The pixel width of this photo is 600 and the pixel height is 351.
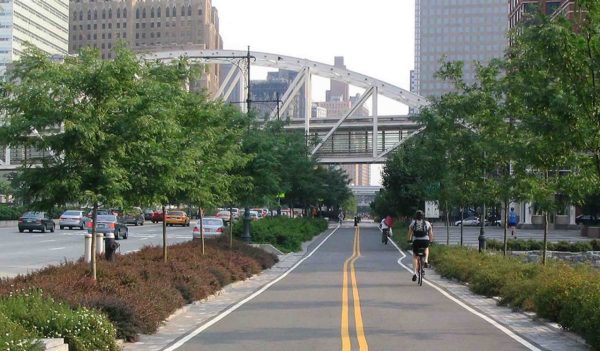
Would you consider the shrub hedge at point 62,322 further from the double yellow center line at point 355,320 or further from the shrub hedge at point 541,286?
the shrub hedge at point 541,286

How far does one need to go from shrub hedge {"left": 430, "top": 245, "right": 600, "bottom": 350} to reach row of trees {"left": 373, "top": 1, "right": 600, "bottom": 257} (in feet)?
5.69

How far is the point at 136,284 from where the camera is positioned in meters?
14.6

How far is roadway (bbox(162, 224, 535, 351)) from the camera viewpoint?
11617 mm

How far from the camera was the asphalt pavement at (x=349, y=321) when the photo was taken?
11.7 m

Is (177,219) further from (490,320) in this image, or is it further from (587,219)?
(490,320)

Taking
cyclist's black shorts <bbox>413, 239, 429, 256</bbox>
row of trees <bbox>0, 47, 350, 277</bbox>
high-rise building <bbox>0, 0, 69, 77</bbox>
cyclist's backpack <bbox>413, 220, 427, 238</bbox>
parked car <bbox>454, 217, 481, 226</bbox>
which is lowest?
parked car <bbox>454, 217, 481, 226</bbox>

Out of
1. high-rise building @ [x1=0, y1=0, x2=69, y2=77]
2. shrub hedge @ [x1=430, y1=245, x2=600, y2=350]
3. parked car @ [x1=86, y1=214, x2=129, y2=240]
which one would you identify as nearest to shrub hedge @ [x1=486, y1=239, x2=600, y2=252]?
shrub hedge @ [x1=430, y1=245, x2=600, y2=350]

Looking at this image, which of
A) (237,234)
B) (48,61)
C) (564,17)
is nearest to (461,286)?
(564,17)

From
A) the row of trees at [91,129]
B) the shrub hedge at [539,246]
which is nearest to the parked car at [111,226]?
the shrub hedge at [539,246]

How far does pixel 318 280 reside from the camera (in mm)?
22984

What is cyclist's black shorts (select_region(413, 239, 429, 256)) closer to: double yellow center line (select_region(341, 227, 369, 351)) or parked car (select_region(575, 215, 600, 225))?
double yellow center line (select_region(341, 227, 369, 351))

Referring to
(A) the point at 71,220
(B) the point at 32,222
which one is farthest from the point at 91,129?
(A) the point at 71,220

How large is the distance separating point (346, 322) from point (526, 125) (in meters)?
4.84

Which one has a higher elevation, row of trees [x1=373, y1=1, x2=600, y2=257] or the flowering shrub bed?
row of trees [x1=373, y1=1, x2=600, y2=257]
